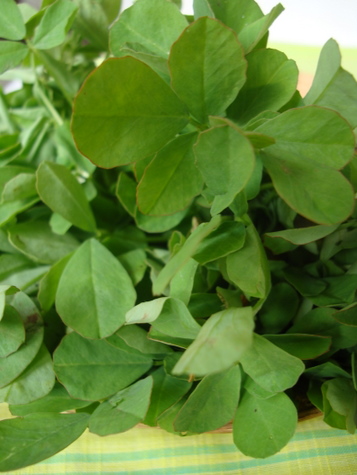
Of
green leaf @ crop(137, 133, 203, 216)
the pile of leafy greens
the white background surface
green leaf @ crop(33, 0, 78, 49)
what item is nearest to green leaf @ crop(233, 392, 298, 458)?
the pile of leafy greens

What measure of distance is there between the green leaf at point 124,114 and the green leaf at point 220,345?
0.25 feet

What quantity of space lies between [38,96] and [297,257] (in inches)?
9.2

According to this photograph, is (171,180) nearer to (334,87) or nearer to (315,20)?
(334,87)

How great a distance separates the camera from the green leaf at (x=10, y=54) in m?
0.31

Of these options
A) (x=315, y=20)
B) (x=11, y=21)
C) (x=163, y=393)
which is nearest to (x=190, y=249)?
(x=163, y=393)

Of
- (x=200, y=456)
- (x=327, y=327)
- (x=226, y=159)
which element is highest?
(x=226, y=159)

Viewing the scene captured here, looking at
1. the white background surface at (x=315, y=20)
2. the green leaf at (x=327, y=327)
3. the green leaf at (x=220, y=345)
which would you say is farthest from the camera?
the white background surface at (x=315, y=20)

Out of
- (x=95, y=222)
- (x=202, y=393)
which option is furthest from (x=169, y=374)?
(x=95, y=222)

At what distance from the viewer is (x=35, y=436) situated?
10.2 inches

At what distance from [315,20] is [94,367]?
68cm

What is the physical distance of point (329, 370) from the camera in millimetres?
255

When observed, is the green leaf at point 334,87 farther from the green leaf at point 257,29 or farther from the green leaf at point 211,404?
the green leaf at point 211,404

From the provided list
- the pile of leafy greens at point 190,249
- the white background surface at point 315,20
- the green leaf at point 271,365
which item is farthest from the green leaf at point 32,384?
the white background surface at point 315,20

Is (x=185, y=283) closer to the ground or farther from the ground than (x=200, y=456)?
farther from the ground
